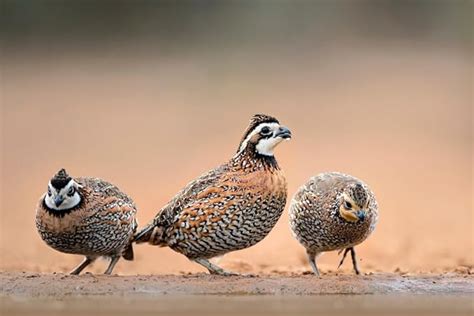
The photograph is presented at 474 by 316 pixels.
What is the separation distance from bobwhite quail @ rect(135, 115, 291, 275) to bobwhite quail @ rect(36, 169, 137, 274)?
1.52 feet

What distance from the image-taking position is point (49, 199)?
12281 mm

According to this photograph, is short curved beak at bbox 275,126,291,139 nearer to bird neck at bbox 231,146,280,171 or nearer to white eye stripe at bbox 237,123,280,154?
white eye stripe at bbox 237,123,280,154

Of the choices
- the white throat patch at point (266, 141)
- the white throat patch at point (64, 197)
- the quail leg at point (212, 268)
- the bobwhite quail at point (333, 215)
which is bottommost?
the quail leg at point (212, 268)

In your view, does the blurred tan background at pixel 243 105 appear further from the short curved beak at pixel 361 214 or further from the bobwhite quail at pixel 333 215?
the short curved beak at pixel 361 214

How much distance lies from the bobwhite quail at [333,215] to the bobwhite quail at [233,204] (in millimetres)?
703

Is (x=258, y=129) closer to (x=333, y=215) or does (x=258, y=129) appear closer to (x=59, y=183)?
(x=333, y=215)

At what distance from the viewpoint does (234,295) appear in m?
11.4

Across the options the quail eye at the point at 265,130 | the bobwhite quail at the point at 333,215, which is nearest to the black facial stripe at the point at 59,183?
the quail eye at the point at 265,130

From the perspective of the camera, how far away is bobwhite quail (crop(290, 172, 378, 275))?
498 inches

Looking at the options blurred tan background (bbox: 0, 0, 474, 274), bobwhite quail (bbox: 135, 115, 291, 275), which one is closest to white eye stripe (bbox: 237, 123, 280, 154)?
bobwhite quail (bbox: 135, 115, 291, 275)

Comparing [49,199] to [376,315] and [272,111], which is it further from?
[272,111]

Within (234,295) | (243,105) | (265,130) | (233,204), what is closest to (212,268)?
(233,204)

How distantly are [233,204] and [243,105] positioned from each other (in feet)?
52.3

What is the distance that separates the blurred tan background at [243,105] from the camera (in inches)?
742
